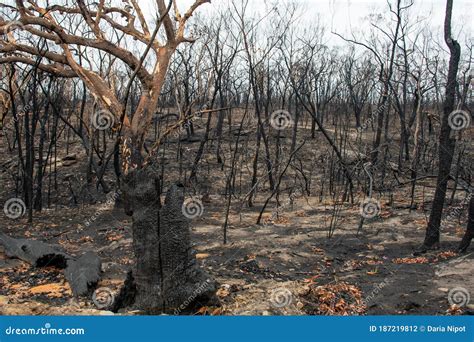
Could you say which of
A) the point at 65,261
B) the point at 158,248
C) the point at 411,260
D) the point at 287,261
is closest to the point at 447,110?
the point at 411,260

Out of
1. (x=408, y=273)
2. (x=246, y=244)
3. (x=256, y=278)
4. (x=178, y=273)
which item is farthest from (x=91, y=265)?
(x=408, y=273)

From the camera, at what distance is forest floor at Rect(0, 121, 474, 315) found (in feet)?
17.2

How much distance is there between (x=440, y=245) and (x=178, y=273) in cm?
571

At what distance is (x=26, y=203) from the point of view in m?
13.2

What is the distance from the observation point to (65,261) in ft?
22.7

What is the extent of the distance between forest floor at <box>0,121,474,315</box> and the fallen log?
0.16m

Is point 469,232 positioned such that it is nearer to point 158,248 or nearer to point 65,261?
point 158,248

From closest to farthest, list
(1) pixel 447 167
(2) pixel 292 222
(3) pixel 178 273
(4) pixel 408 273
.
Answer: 1. (3) pixel 178 273
2. (4) pixel 408 273
3. (1) pixel 447 167
4. (2) pixel 292 222

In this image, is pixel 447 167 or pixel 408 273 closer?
pixel 408 273

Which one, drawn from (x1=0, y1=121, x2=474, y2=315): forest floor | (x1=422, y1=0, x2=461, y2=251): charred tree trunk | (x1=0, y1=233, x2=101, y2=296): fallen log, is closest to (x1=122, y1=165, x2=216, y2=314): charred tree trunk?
(x1=0, y1=121, x2=474, y2=315): forest floor

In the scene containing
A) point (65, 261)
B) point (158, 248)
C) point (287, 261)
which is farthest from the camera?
point (287, 261)

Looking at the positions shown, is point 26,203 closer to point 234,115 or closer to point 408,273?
point 408,273

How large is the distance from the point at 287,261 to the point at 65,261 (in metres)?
3.86

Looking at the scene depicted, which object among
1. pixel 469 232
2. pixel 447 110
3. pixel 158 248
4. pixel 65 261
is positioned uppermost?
pixel 447 110
